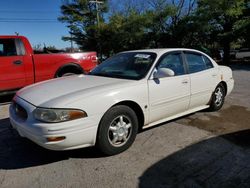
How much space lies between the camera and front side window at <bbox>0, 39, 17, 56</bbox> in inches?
260

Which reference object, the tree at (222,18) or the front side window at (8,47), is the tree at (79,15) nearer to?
the tree at (222,18)

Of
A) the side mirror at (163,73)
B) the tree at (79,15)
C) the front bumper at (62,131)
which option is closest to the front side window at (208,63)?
the side mirror at (163,73)

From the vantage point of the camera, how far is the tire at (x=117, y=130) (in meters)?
3.31

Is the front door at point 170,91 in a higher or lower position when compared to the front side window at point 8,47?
lower

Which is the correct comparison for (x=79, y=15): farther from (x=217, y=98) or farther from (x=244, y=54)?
(x=217, y=98)

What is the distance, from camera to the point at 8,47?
264 inches

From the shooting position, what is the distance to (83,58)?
7746 millimetres

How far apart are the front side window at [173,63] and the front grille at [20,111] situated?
2.10m

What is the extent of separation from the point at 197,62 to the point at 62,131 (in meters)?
3.03

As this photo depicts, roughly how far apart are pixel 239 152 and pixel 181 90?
1.32 meters

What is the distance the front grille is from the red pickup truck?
10.5ft

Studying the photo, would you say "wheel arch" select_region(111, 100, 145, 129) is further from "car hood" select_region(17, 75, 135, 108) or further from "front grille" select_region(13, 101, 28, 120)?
"front grille" select_region(13, 101, 28, 120)

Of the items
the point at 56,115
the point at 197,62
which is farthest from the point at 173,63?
the point at 56,115

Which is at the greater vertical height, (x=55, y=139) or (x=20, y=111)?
(x=20, y=111)
